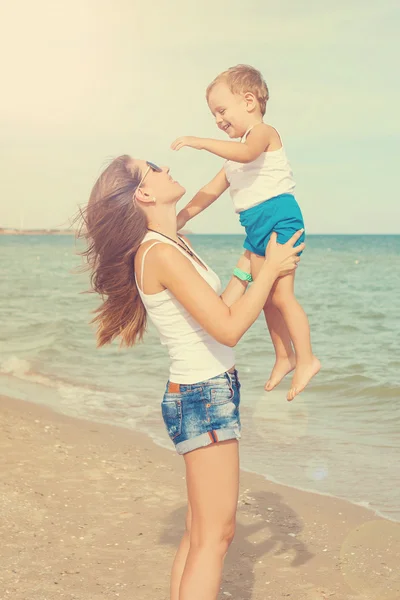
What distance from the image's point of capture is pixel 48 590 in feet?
14.8

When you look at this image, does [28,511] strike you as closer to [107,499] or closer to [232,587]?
[107,499]

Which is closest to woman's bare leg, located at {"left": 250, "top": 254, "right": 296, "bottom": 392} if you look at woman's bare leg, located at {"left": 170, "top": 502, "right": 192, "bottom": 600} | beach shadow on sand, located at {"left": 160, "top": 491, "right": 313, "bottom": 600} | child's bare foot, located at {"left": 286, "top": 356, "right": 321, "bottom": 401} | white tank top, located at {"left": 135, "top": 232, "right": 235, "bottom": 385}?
child's bare foot, located at {"left": 286, "top": 356, "right": 321, "bottom": 401}

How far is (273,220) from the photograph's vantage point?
3.50 metres

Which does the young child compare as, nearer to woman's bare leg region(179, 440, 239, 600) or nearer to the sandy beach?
woman's bare leg region(179, 440, 239, 600)

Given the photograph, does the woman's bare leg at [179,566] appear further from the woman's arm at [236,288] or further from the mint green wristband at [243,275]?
the mint green wristband at [243,275]

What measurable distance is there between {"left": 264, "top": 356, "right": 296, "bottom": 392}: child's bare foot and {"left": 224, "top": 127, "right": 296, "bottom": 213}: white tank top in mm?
761

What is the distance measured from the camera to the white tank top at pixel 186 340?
306 cm

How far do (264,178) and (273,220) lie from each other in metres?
0.22

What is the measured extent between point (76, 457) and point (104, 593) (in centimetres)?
257

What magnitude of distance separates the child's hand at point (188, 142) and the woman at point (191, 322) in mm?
137

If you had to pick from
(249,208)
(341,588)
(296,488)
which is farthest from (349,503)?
(249,208)

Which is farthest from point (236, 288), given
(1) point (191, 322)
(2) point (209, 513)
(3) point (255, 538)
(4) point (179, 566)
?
(3) point (255, 538)

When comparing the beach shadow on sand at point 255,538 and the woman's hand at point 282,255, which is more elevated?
the woman's hand at point 282,255

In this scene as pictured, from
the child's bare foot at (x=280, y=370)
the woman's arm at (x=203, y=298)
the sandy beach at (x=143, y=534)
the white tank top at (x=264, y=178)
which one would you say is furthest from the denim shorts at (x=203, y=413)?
the sandy beach at (x=143, y=534)
